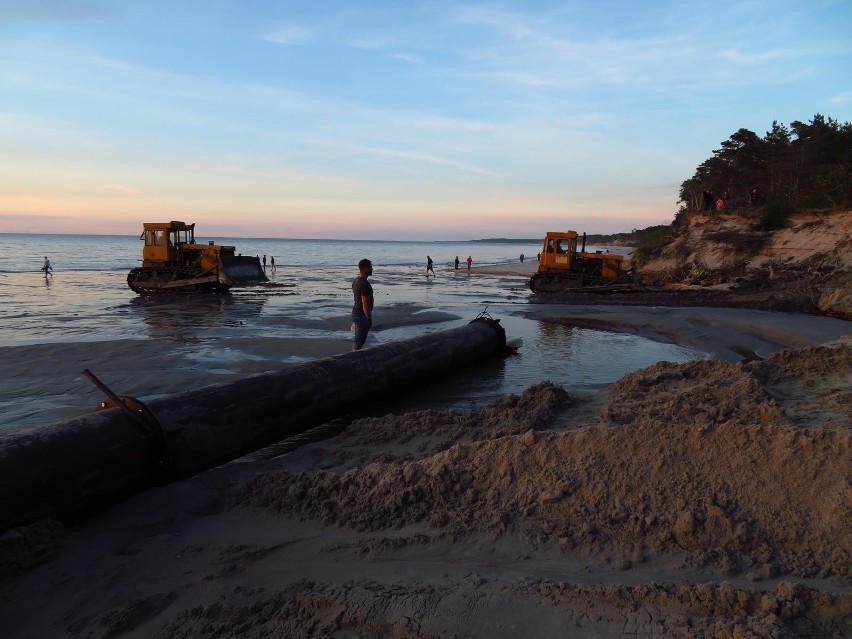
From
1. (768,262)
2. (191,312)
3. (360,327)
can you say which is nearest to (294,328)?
(191,312)

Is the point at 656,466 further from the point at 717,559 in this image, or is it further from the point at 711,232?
the point at 711,232

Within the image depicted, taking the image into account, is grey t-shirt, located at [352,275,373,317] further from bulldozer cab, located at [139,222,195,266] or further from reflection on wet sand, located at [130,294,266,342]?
bulldozer cab, located at [139,222,195,266]

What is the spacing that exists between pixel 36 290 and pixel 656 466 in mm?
29908

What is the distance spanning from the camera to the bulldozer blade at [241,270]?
24438 mm

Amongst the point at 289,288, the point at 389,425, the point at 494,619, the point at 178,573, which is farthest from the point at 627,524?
the point at 289,288

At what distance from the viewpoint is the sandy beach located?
8.97ft

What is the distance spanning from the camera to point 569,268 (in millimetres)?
26531

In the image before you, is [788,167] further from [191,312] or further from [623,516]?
[623,516]

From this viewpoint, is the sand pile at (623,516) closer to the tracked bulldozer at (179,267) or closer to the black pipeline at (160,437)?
the black pipeline at (160,437)

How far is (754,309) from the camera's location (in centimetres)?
1823

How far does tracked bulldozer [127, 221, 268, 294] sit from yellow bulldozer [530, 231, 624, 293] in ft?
42.4

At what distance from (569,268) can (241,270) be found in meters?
14.2

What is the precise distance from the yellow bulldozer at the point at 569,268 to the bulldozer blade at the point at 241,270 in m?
12.2

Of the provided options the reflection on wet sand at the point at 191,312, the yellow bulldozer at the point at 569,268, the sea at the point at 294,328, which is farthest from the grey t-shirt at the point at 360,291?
the yellow bulldozer at the point at 569,268
